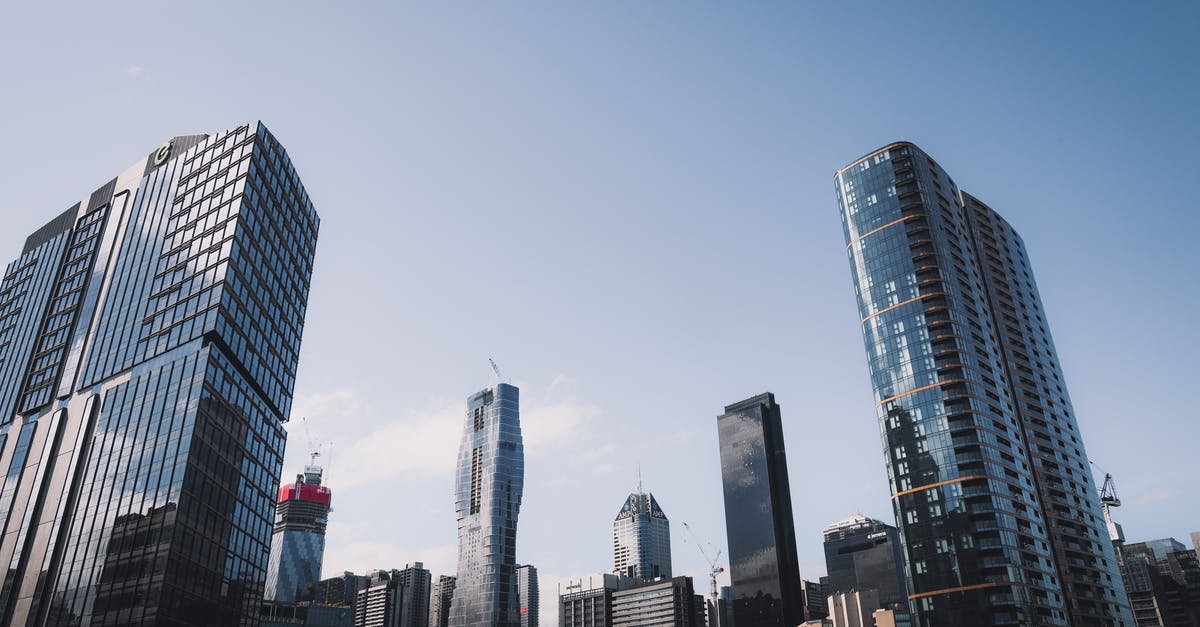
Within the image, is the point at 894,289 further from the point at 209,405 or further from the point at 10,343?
the point at 10,343

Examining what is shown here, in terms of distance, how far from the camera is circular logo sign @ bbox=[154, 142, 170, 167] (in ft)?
475

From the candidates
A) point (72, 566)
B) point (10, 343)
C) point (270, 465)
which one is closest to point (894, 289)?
point (270, 465)

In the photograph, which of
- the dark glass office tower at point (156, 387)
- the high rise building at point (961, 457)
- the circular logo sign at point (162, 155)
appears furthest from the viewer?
the high rise building at point (961, 457)

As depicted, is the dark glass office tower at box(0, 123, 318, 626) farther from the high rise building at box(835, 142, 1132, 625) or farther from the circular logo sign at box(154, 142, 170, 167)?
the high rise building at box(835, 142, 1132, 625)

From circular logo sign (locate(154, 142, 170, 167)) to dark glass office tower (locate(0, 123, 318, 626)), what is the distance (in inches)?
15.8

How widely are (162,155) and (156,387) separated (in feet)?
173

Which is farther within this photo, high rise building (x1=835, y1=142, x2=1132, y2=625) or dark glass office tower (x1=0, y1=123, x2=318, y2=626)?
high rise building (x1=835, y1=142, x2=1132, y2=625)

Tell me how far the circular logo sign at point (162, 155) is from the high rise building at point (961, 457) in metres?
149

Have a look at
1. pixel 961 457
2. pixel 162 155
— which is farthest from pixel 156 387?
pixel 961 457

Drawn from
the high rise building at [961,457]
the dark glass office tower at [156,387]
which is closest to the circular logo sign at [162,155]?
the dark glass office tower at [156,387]

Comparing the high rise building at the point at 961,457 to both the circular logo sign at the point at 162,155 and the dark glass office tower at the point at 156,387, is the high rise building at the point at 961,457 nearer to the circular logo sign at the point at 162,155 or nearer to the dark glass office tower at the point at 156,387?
the dark glass office tower at the point at 156,387

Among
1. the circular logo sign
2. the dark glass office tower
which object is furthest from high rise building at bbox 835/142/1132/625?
the circular logo sign

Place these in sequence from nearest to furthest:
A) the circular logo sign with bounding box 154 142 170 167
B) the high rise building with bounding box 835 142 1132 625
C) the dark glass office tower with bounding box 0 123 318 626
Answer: the dark glass office tower with bounding box 0 123 318 626 < the circular logo sign with bounding box 154 142 170 167 < the high rise building with bounding box 835 142 1132 625

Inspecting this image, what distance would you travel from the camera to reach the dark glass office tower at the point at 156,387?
10162 cm
